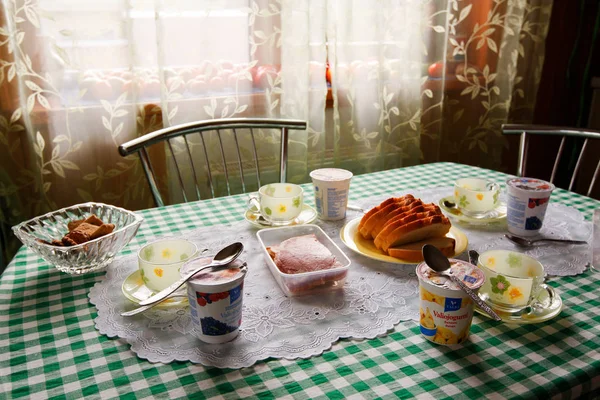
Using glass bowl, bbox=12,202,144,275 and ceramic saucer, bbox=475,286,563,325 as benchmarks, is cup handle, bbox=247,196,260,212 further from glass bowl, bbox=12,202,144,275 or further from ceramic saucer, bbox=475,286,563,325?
ceramic saucer, bbox=475,286,563,325

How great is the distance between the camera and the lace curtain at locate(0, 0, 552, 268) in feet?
5.82

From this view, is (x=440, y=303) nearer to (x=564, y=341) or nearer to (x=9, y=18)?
(x=564, y=341)

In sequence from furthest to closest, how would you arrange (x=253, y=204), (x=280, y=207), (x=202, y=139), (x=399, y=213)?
1. (x=202, y=139)
2. (x=253, y=204)
3. (x=280, y=207)
4. (x=399, y=213)

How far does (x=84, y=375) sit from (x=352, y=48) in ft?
5.81

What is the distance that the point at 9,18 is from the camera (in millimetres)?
1663

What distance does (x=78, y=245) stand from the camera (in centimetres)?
93

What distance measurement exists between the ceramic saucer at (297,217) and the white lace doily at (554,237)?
15 centimetres

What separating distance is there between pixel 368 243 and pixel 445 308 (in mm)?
325

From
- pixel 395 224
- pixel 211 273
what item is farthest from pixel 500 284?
pixel 211 273

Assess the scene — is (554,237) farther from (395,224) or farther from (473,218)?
(395,224)

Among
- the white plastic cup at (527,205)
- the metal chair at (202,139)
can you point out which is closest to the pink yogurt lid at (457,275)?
the white plastic cup at (527,205)

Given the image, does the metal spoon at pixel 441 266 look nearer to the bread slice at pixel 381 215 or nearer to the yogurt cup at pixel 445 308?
the yogurt cup at pixel 445 308

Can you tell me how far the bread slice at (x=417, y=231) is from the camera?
102 cm

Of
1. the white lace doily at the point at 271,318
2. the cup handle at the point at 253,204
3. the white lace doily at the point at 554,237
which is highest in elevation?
the cup handle at the point at 253,204
